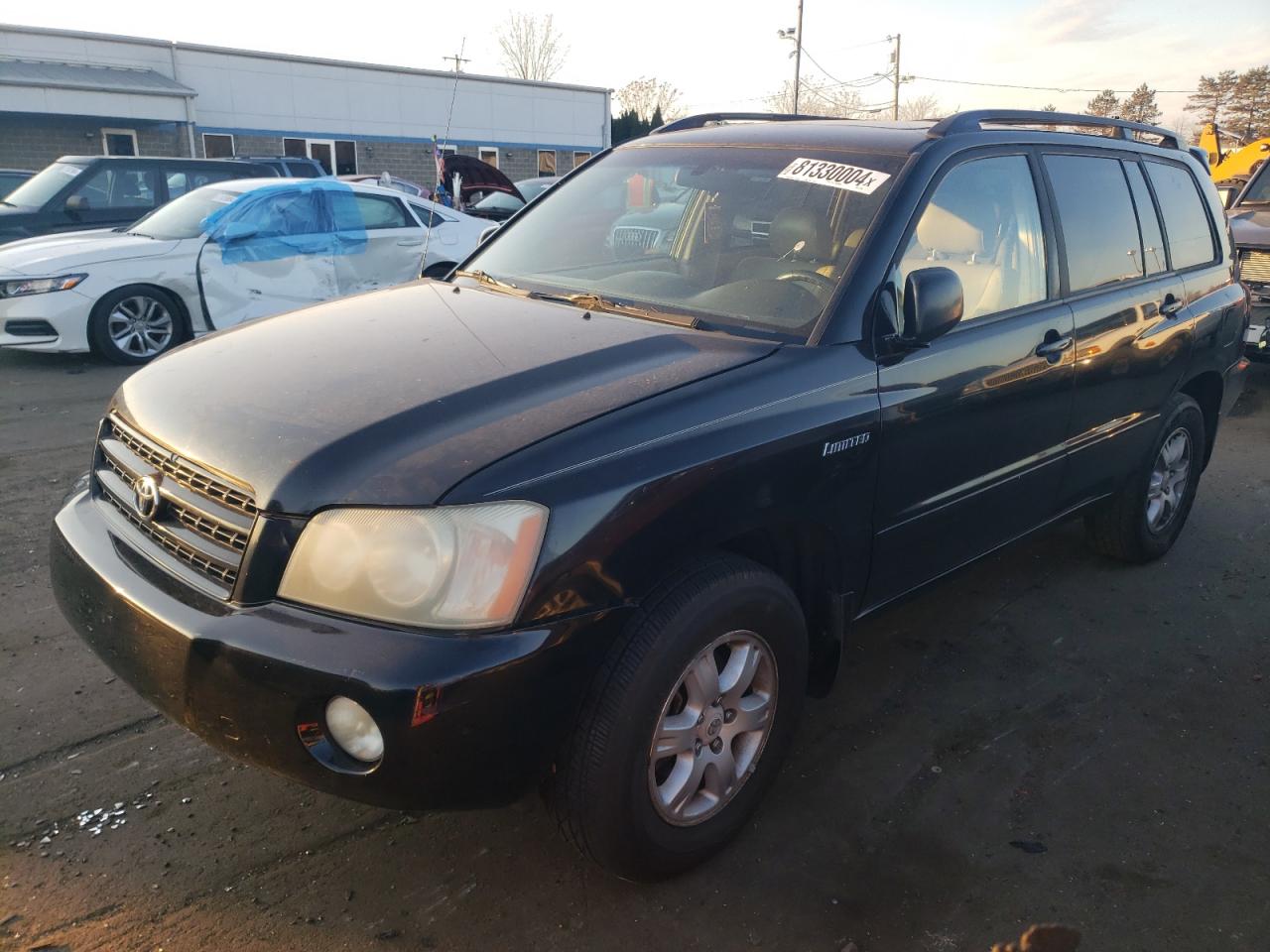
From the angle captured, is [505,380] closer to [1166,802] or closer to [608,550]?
[608,550]

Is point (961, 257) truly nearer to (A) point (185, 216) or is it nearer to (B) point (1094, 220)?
(B) point (1094, 220)

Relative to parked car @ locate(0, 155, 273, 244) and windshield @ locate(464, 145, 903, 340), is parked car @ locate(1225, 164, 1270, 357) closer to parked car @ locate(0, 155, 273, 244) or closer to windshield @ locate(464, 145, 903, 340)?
windshield @ locate(464, 145, 903, 340)

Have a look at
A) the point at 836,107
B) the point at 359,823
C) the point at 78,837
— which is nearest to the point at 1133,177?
the point at 359,823

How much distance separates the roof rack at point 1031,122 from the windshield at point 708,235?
0.32m

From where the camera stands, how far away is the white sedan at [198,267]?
7742 mm

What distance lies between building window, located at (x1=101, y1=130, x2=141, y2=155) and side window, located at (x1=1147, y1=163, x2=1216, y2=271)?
26469 millimetres

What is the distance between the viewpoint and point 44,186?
33.8 ft

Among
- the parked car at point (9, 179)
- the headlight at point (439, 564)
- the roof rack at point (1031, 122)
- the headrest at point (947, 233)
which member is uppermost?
the parked car at point (9, 179)

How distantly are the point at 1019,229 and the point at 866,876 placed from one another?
2.21 metres

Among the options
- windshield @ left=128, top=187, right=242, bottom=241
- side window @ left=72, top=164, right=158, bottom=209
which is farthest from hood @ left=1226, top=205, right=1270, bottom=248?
side window @ left=72, top=164, right=158, bottom=209

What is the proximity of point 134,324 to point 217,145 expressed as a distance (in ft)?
71.8

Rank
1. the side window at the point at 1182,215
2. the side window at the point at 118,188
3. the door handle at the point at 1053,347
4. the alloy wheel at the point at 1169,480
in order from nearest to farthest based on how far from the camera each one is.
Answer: the door handle at the point at 1053,347
the side window at the point at 1182,215
the alloy wheel at the point at 1169,480
the side window at the point at 118,188

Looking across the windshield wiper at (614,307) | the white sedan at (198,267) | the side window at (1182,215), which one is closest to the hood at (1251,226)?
the side window at (1182,215)

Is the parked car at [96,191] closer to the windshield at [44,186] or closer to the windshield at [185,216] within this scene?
the windshield at [44,186]
